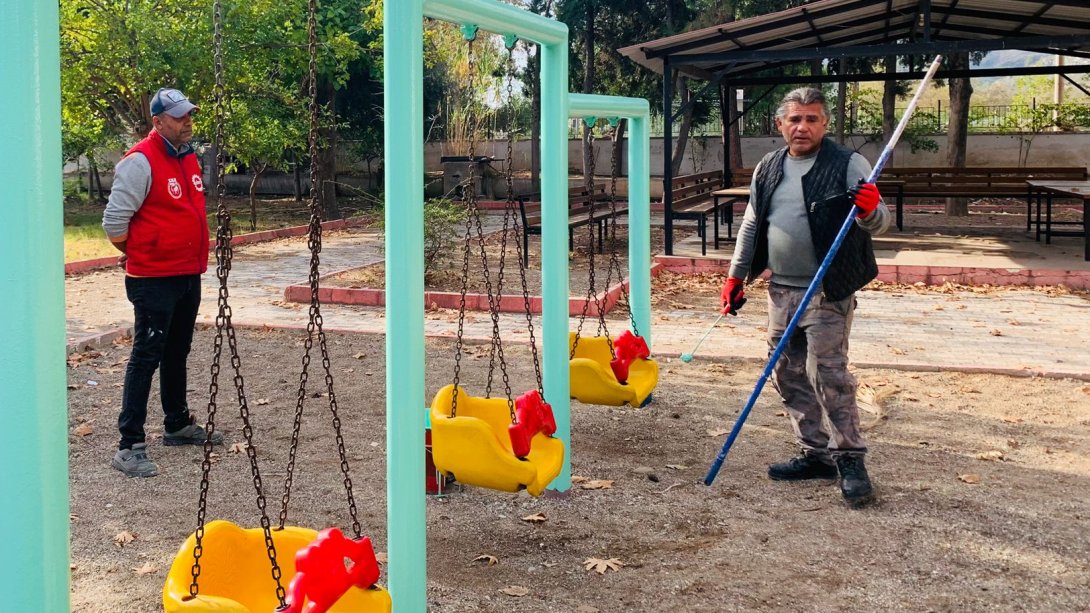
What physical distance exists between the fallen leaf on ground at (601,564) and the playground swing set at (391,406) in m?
0.36

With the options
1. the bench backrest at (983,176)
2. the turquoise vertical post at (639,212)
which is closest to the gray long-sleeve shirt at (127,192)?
the turquoise vertical post at (639,212)

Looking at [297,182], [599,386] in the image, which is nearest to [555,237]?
[599,386]

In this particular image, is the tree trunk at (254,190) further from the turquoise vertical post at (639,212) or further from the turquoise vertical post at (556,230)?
the turquoise vertical post at (556,230)

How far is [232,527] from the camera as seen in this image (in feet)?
11.2

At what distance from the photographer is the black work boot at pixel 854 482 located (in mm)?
4762

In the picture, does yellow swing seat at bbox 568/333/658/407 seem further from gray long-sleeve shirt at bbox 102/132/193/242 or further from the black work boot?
gray long-sleeve shirt at bbox 102/132/193/242

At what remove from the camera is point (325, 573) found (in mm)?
2984

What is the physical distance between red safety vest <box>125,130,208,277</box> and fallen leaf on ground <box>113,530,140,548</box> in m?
1.38

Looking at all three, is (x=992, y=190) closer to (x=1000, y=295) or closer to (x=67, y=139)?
(x=1000, y=295)

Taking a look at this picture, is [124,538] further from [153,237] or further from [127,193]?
[127,193]

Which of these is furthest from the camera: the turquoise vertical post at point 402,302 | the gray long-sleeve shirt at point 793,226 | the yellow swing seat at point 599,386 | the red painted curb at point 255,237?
the red painted curb at point 255,237

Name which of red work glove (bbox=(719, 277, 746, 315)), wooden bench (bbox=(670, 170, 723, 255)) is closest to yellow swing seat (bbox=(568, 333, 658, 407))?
red work glove (bbox=(719, 277, 746, 315))

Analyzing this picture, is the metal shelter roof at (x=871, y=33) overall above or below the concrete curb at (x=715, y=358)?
above

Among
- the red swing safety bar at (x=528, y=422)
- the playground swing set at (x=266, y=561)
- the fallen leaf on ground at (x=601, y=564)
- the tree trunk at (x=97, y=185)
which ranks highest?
the tree trunk at (x=97, y=185)
